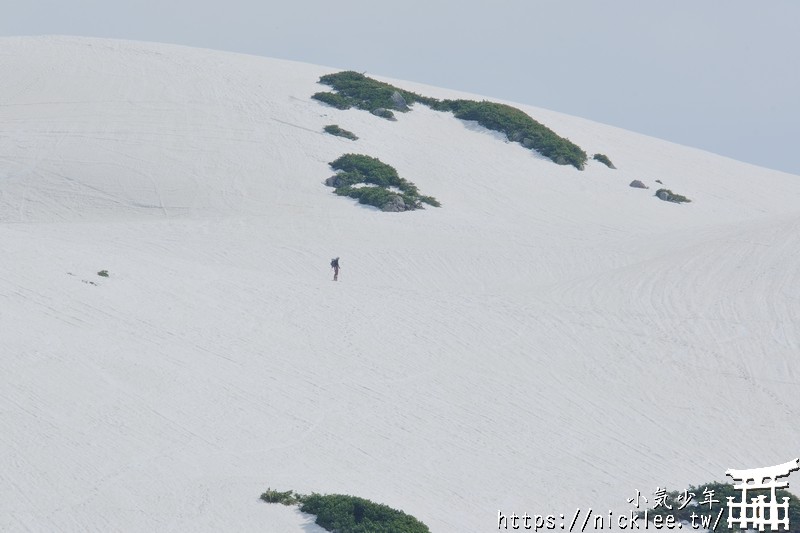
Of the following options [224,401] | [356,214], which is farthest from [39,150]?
[224,401]

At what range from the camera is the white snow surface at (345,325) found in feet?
49.9

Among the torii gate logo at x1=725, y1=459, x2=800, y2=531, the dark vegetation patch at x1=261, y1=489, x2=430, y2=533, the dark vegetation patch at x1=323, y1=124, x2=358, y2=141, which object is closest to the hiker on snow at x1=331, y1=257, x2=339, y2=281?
the dark vegetation patch at x1=261, y1=489, x2=430, y2=533

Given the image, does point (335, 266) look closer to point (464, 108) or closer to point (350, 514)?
point (350, 514)

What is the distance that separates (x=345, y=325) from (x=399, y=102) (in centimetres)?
2988

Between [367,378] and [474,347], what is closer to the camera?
[367,378]

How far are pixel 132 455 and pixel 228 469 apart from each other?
4.58 feet

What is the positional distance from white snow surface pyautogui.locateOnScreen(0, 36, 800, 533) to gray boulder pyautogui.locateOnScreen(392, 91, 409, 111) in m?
2.78

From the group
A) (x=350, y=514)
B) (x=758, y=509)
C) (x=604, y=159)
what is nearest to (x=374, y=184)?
(x=604, y=159)

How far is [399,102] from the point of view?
52.0m

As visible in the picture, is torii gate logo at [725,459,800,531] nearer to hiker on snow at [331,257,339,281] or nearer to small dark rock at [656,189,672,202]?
hiker on snow at [331,257,339,281]

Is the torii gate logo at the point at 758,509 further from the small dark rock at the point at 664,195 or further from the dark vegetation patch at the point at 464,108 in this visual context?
the dark vegetation patch at the point at 464,108

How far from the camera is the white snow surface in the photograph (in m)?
15.2

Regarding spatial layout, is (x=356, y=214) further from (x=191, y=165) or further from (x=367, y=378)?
(x=367, y=378)

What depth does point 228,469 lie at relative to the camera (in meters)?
14.8
